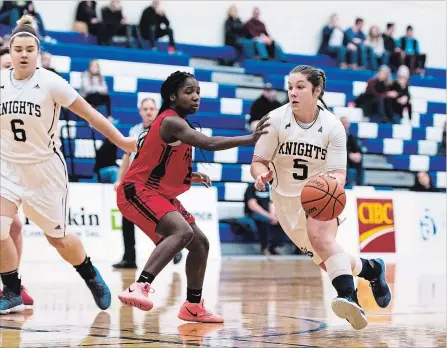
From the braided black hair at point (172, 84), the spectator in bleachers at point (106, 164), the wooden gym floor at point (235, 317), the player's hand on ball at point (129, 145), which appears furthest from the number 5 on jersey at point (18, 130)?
the spectator in bleachers at point (106, 164)

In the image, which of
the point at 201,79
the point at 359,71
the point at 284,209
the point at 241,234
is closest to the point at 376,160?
the point at 359,71

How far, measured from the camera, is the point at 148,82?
17609mm

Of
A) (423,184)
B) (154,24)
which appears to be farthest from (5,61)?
(154,24)

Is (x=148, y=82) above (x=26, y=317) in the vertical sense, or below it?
above

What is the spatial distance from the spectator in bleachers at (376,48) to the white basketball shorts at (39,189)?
1640 centimetres

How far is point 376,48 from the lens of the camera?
22125 millimetres

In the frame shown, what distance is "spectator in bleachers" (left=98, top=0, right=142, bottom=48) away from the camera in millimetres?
17406

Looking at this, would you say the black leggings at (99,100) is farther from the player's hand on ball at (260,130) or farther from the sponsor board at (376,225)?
the player's hand on ball at (260,130)

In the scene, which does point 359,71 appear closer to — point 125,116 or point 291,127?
point 125,116

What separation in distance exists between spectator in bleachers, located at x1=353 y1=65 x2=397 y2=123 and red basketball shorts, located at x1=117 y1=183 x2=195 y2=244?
1419cm

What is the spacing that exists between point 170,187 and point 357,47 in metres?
16.2

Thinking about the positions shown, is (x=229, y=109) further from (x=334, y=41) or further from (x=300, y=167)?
(x=300, y=167)

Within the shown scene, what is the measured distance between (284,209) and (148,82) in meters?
11.9

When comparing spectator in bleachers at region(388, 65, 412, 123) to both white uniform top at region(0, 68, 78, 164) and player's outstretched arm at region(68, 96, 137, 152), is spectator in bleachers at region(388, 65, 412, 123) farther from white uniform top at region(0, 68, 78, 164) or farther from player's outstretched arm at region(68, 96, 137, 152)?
white uniform top at region(0, 68, 78, 164)
